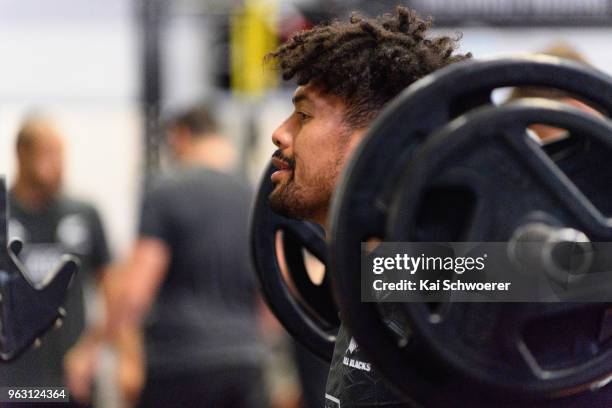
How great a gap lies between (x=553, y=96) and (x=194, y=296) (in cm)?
296

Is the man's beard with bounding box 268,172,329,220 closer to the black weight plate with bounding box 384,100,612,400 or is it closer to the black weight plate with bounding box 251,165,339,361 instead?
the black weight plate with bounding box 251,165,339,361

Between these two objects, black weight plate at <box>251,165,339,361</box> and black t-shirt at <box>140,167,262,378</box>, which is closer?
black weight plate at <box>251,165,339,361</box>

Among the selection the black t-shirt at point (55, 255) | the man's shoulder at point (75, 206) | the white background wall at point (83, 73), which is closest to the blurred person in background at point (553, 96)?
the black t-shirt at point (55, 255)

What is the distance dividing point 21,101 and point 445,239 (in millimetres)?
7570

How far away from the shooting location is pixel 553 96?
187 centimetres

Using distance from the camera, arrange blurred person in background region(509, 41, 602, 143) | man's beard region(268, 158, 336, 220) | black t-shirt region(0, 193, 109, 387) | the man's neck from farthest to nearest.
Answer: the man's neck → black t-shirt region(0, 193, 109, 387) → man's beard region(268, 158, 336, 220) → blurred person in background region(509, 41, 602, 143)

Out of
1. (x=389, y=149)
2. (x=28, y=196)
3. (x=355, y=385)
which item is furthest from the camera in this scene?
(x=28, y=196)

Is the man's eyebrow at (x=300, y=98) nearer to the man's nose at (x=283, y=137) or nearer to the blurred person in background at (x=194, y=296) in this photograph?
the man's nose at (x=283, y=137)

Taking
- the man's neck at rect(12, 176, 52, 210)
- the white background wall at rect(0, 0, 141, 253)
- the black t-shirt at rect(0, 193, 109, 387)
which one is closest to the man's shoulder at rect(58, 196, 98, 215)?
the black t-shirt at rect(0, 193, 109, 387)

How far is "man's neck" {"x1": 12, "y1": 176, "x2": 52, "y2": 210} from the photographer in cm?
388

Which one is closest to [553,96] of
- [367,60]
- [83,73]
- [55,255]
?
[367,60]

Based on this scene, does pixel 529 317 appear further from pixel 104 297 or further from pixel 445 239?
pixel 104 297

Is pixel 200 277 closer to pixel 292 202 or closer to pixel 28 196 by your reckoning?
pixel 28 196

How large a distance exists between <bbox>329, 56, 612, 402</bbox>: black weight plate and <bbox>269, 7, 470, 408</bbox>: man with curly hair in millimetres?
380
